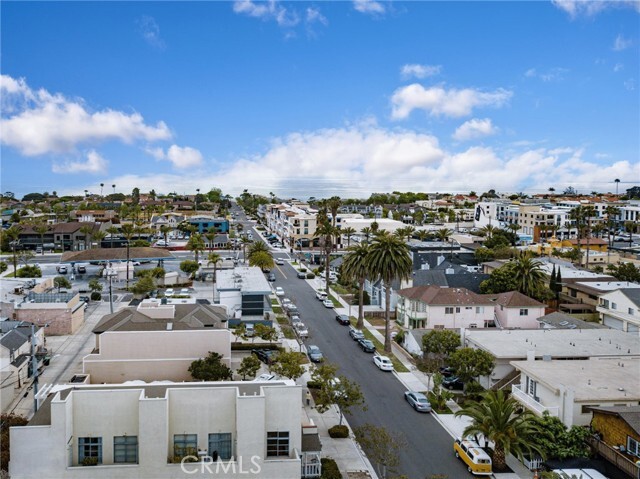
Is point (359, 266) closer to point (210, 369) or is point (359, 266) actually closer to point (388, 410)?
point (388, 410)

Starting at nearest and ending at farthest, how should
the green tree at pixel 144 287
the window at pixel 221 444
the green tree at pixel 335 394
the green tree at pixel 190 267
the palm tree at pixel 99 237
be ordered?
the window at pixel 221 444
the green tree at pixel 335 394
the green tree at pixel 144 287
the green tree at pixel 190 267
the palm tree at pixel 99 237

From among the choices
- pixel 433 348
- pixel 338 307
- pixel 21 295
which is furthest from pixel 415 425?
pixel 21 295

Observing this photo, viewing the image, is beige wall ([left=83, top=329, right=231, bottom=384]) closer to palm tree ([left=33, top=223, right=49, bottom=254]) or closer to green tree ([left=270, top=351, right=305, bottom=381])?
green tree ([left=270, top=351, right=305, bottom=381])

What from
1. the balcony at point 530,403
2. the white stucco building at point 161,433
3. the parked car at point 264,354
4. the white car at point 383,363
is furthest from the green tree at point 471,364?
the white stucco building at point 161,433

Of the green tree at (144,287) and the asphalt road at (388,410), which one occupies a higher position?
the green tree at (144,287)

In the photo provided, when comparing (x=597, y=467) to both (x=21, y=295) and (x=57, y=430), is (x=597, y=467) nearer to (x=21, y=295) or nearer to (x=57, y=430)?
(x=57, y=430)

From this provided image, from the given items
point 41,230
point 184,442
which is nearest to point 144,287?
point 184,442

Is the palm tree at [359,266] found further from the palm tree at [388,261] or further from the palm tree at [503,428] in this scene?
the palm tree at [503,428]
